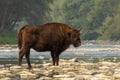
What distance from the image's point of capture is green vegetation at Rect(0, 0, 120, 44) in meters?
85.2

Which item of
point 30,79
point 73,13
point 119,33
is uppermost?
point 73,13

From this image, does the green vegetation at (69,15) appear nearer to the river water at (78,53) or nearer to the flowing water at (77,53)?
the river water at (78,53)

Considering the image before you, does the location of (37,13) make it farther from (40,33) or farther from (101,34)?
(40,33)

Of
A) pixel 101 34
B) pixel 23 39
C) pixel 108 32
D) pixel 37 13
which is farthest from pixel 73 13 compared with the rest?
pixel 23 39

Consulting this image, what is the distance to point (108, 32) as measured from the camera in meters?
128

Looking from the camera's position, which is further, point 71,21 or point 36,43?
point 71,21

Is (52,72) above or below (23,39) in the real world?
below

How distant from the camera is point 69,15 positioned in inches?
6786

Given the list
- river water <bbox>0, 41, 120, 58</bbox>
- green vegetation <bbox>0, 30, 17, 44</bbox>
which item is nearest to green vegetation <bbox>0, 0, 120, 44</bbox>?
green vegetation <bbox>0, 30, 17, 44</bbox>

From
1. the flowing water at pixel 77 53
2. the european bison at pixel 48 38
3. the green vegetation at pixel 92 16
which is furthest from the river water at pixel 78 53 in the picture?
the green vegetation at pixel 92 16

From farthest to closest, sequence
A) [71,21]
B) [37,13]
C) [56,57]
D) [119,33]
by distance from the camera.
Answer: [71,21] → [119,33] → [37,13] → [56,57]

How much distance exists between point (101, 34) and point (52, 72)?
122812mm

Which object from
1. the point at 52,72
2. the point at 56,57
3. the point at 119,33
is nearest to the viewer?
the point at 52,72

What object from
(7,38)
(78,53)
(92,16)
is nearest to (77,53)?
(78,53)
